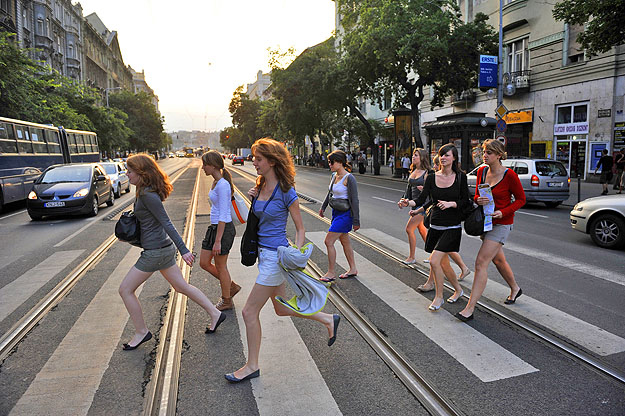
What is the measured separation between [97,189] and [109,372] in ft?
36.3

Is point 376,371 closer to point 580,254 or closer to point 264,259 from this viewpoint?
point 264,259

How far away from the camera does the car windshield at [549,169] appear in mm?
14141

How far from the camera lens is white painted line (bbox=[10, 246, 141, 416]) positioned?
3227 millimetres

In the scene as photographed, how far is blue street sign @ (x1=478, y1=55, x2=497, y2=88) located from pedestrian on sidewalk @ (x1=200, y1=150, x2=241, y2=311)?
18.4 meters

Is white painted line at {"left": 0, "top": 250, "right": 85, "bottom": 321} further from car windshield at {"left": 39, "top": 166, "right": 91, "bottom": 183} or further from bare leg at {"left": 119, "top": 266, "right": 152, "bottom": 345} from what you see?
car windshield at {"left": 39, "top": 166, "right": 91, "bottom": 183}

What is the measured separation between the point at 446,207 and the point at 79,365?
3.58m

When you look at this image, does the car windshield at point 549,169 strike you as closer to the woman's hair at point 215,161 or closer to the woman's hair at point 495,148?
the woman's hair at point 495,148

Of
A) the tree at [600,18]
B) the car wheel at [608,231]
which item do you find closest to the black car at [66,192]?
the car wheel at [608,231]

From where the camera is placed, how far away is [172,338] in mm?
4312

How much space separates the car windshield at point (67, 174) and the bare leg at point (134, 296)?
10.4 meters

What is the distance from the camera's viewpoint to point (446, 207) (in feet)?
15.4

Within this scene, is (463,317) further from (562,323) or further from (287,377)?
(287,377)

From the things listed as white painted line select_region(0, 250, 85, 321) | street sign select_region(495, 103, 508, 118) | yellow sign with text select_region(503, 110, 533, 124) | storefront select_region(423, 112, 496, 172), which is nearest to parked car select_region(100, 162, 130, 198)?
white painted line select_region(0, 250, 85, 321)

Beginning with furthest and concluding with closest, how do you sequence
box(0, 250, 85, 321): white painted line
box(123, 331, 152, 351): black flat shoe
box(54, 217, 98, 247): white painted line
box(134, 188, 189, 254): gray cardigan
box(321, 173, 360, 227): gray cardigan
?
box(54, 217, 98, 247): white painted line → box(321, 173, 360, 227): gray cardigan → box(0, 250, 85, 321): white painted line → box(123, 331, 152, 351): black flat shoe → box(134, 188, 189, 254): gray cardigan
